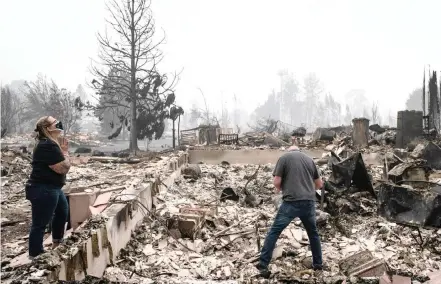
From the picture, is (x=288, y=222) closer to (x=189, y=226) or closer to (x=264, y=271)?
(x=264, y=271)

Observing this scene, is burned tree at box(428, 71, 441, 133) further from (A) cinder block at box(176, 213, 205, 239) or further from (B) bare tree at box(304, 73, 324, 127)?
(B) bare tree at box(304, 73, 324, 127)

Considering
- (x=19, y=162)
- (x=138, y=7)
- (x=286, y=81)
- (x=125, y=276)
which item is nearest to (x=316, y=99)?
(x=286, y=81)

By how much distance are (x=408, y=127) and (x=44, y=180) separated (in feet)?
46.9

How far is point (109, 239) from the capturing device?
4.10 metres

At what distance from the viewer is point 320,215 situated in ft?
18.9

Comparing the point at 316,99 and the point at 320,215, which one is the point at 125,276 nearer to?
the point at 320,215

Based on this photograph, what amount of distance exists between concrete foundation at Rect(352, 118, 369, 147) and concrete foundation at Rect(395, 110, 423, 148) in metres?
1.30

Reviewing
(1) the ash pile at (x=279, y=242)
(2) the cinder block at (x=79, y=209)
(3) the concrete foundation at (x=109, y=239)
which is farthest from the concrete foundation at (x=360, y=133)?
(2) the cinder block at (x=79, y=209)

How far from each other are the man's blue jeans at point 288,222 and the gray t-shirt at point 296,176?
0.09 metres

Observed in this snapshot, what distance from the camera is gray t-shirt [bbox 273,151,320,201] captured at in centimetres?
408

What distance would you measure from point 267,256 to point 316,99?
96.4 meters

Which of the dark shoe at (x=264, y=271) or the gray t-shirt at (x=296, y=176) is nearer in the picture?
the dark shoe at (x=264, y=271)

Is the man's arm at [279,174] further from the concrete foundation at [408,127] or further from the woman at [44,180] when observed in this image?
the concrete foundation at [408,127]

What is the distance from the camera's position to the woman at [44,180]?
3.65m
